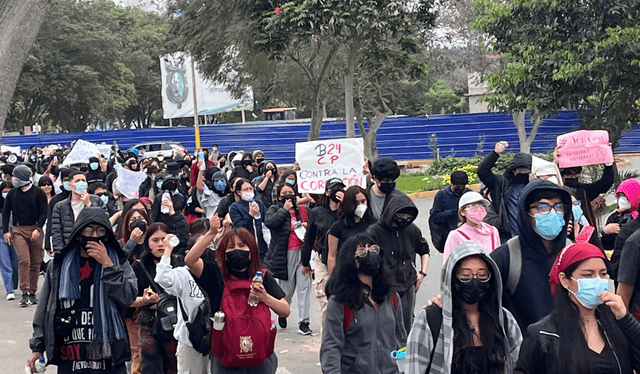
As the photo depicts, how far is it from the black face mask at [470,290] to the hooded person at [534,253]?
33.0 inches

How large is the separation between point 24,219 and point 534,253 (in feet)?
29.0

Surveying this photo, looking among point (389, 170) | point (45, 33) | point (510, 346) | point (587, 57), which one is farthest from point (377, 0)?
point (45, 33)

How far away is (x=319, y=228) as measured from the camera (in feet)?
30.0

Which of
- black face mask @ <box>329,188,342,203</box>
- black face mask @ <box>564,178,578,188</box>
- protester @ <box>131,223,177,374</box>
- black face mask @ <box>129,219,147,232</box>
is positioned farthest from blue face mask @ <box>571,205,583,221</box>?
black face mask @ <box>129,219,147,232</box>

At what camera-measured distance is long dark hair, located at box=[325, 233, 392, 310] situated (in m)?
5.13

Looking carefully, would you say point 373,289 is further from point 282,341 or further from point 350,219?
point 282,341

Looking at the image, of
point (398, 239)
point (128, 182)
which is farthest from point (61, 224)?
point (398, 239)

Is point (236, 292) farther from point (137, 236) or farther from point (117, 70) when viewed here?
point (117, 70)

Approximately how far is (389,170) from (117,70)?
53.3 m

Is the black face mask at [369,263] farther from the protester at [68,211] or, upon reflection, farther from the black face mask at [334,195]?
the protester at [68,211]

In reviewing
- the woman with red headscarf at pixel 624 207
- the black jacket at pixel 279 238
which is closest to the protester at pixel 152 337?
the woman with red headscarf at pixel 624 207

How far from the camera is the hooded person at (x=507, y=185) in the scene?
878cm

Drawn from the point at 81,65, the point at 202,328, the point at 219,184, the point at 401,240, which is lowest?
the point at 202,328

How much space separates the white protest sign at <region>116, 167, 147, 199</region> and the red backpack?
6.91 metres
